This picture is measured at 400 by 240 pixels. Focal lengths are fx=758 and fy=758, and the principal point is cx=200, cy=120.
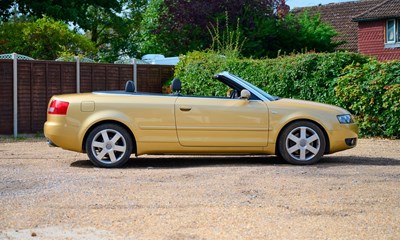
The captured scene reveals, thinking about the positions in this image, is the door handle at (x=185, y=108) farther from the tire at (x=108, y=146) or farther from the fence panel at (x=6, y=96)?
the fence panel at (x=6, y=96)

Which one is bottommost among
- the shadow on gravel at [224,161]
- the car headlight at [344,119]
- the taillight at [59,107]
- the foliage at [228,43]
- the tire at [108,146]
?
the shadow on gravel at [224,161]

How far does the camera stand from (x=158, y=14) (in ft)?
111

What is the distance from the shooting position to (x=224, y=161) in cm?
1197

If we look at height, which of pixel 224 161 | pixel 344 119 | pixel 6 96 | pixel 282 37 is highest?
pixel 282 37

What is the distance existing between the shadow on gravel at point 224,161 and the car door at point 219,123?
0.36 meters

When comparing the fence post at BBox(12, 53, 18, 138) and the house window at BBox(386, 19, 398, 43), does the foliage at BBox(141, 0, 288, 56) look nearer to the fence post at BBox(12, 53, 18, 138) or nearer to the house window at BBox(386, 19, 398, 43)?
the house window at BBox(386, 19, 398, 43)

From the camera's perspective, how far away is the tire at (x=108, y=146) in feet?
36.1

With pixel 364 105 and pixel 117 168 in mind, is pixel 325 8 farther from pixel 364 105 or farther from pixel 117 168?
pixel 117 168

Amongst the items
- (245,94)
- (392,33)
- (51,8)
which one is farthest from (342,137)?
(392,33)

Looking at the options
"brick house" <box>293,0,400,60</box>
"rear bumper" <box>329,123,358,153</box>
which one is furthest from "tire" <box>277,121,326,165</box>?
"brick house" <box>293,0,400,60</box>

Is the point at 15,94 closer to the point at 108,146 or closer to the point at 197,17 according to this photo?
the point at 108,146

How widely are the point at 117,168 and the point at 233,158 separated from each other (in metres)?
Result: 2.33

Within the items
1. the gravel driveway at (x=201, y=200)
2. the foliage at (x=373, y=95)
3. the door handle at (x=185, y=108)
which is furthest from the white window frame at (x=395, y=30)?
the door handle at (x=185, y=108)

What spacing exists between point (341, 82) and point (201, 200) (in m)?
10.2
